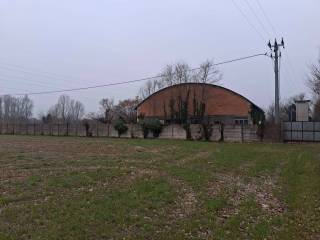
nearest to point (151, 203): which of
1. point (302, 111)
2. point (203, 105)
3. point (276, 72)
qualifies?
point (276, 72)

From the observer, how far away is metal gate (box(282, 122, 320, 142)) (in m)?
51.2

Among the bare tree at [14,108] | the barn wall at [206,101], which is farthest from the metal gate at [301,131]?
the bare tree at [14,108]

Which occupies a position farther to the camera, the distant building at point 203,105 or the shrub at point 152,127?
the distant building at point 203,105

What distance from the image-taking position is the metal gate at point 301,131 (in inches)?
2016

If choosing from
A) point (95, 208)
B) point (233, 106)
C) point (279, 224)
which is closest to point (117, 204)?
point (95, 208)

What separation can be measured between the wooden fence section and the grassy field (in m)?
31.7

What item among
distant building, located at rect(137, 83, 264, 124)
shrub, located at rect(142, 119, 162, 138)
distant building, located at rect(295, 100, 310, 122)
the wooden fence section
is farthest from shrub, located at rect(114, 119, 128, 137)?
distant building, located at rect(295, 100, 310, 122)

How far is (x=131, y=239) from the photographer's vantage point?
859 cm

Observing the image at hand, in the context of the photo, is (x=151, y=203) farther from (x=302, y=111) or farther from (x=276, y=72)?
(x=302, y=111)

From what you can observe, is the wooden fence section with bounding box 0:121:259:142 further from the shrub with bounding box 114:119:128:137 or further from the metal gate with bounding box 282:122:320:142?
the metal gate with bounding box 282:122:320:142

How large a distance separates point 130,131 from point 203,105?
13903 mm

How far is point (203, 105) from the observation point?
229 feet

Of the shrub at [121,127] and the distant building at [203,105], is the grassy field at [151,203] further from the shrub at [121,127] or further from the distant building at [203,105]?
the distant building at [203,105]

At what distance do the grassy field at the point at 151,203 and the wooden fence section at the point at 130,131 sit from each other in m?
31.7
